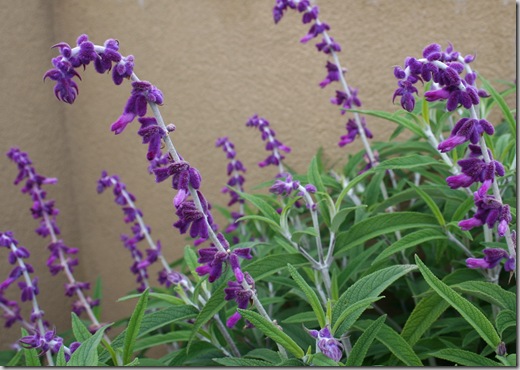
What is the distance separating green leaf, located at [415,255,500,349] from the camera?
3.01ft

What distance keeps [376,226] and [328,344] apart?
390mm

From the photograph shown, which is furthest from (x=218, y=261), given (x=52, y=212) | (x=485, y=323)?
(x=52, y=212)

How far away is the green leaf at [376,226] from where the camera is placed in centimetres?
125

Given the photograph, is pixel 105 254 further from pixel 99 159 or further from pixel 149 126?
pixel 149 126

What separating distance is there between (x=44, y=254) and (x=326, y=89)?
3.60ft

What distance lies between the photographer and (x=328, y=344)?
36.2 inches

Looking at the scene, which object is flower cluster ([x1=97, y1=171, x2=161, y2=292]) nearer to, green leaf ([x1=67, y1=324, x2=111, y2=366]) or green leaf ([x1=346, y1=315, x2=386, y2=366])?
green leaf ([x1=67, y1=324, x2=111, y2=366])

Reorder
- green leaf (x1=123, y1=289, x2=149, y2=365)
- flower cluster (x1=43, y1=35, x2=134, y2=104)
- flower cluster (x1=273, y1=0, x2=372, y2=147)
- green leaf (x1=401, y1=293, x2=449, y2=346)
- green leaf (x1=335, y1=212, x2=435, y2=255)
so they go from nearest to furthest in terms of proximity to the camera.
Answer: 1. flower cluster (x1=43, y1=35, x2=134, y2=104)
2. green leaf (x1=123, y1=289, x2=149, y2=365)
3. green leaf (x1=401, y1=293, x2=449, y2=346)
4. green leaf (x1=335, y1=212, x2=435, y2=255)
5. flower cluster (x1=273, y1=0, x2=372, y2=147)

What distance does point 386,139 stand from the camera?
209 cm

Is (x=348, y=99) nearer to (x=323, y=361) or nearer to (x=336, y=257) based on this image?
(x=336, y=257)

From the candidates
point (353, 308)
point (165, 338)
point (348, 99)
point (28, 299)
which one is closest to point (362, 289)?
point (353, 308)

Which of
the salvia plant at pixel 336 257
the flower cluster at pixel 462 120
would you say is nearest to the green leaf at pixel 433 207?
the salvia plant at pixel 336 257

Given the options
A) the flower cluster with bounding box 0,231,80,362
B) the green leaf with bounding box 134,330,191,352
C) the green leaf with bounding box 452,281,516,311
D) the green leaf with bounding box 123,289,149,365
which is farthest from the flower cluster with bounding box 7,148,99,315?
the green leaf with bounding box 452,281,516,311

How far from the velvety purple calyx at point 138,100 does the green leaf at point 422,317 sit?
1.92 ft
